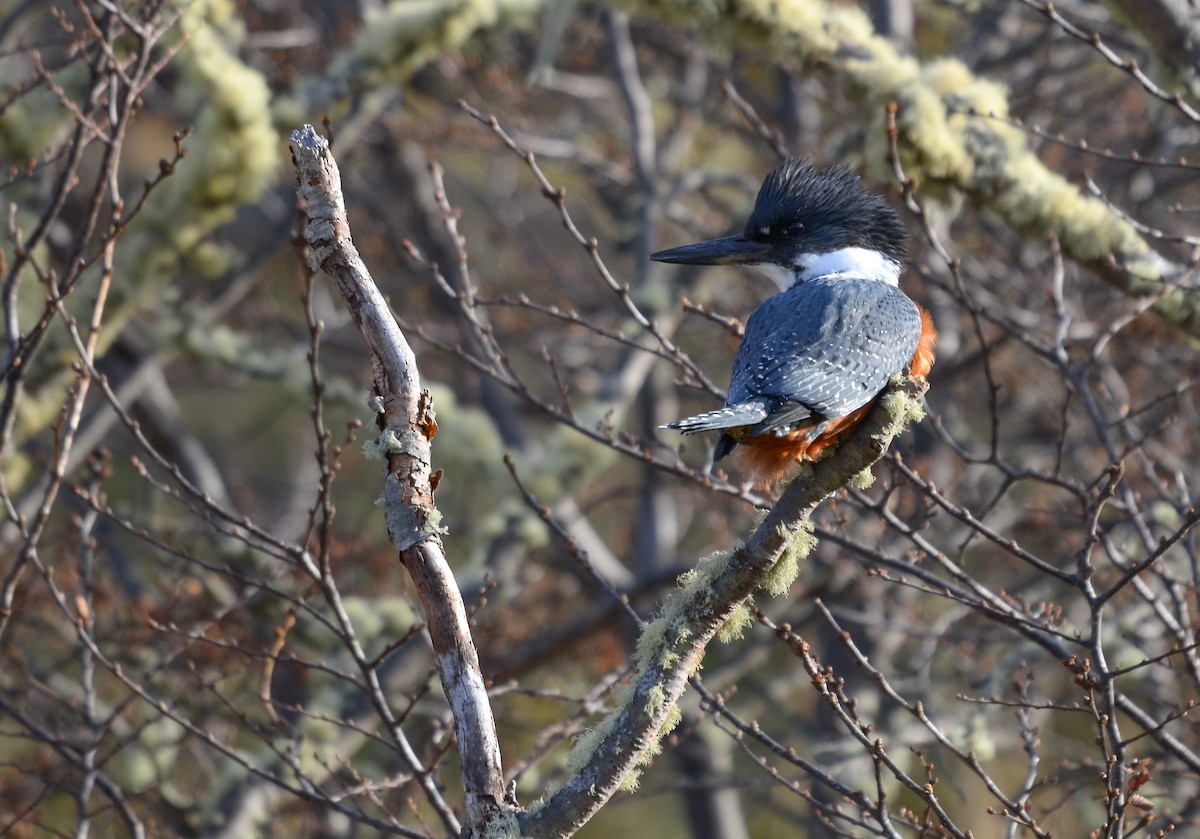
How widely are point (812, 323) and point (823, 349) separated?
15 cm

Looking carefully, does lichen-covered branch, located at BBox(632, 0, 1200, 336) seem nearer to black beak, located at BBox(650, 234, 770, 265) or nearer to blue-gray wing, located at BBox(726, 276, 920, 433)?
black beak, located at BBox(650, 234, 770, 265)

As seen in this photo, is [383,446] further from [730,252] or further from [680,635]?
[730,252]

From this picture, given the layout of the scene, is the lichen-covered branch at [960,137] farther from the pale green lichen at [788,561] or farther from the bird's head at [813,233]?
the pale green lichen at [788,561]

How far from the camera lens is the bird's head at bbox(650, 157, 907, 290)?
3346mm

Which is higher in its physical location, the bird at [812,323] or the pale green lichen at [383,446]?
the bird at [812,323]

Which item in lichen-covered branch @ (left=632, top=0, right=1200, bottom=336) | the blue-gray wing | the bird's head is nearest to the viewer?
the blue-gray wing

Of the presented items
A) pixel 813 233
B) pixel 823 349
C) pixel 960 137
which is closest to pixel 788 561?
pixel 823 349

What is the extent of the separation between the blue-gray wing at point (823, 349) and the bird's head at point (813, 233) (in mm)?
281

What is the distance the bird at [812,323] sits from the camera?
8.30 ft

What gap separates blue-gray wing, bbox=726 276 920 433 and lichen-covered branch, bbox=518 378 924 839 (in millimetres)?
208

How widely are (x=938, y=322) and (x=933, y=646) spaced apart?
5.22 feet

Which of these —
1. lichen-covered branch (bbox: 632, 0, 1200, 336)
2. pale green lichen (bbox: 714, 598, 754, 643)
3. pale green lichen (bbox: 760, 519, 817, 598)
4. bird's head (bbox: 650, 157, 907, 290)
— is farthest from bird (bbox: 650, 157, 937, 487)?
lichen-covered branch (bbox: 632, 0, 1200, 336)

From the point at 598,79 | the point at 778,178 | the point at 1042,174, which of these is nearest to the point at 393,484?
the point at 778,178

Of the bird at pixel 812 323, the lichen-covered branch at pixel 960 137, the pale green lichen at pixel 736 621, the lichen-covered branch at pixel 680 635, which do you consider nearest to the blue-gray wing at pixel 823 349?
the bird at pixel 812 323
